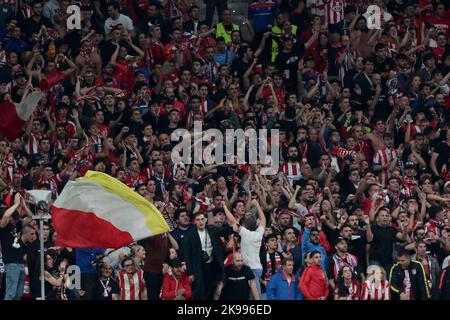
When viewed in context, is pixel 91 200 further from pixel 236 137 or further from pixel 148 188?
pixel 236 137

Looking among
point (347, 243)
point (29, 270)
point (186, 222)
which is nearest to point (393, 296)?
point (347, 243)

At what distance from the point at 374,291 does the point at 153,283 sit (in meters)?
2.92

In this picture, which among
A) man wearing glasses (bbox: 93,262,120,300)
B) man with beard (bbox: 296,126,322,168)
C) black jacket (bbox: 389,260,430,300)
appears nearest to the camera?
man wearing glasses (bbox: 93,262,120,300)

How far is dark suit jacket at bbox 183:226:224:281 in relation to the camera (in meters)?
26.4

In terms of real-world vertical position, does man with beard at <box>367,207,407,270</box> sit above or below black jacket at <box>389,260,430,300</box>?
above

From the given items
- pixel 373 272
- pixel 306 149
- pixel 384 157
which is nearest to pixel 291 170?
pixel 306 149

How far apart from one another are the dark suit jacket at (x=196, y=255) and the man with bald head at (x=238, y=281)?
0.14 m

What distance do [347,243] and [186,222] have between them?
7.45 feet

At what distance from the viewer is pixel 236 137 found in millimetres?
29922

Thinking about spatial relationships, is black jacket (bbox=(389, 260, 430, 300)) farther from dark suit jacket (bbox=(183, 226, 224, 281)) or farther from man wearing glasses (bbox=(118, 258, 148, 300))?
man wearing glasses (bbox=(118, 258, 148, 300))

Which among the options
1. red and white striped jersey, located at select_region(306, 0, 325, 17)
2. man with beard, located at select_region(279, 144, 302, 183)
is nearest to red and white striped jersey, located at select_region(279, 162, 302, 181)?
man with beard, located at select_region(279, 144, 302, 183)

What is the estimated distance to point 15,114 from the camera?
29484 millimetres

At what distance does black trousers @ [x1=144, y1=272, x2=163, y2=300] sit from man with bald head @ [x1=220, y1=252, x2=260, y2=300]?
2.81ft

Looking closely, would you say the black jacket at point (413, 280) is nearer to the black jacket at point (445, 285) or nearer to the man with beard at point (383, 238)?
the black jacket at point (445, 285)
